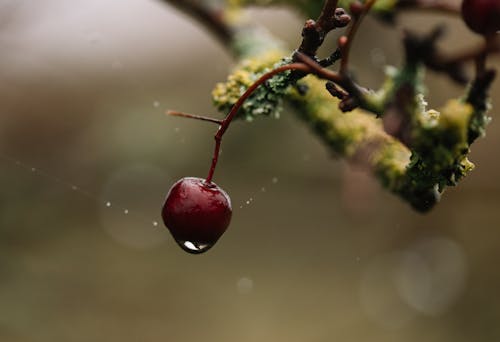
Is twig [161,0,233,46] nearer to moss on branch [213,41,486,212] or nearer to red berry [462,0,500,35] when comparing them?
moss on branch [213,41,486,212]

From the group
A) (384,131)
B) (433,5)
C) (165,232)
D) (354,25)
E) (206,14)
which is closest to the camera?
(354,25)

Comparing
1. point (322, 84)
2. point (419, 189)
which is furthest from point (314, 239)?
point (419, 189)

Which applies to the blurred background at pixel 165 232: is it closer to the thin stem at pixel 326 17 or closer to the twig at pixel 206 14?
the twig at pixel 206 14

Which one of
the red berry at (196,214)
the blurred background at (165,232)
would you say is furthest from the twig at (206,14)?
the red berry at (196,214)

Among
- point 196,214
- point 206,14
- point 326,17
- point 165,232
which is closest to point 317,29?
point 326,17

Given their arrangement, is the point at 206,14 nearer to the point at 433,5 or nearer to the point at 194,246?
the point at 433,5

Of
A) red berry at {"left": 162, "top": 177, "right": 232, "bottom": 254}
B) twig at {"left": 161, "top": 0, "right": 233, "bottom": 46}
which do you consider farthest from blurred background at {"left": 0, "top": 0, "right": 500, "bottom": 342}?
red berry at {"left": 162, "top": 177, "right": 232, "bottom": 254}

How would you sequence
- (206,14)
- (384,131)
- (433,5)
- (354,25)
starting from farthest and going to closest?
1. (206,14)
2. (433,5)
3. (384,131)
4. (354,25)
